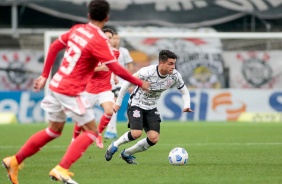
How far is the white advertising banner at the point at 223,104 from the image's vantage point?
951 inches

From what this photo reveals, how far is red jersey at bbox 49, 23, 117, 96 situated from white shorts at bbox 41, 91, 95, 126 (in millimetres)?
64

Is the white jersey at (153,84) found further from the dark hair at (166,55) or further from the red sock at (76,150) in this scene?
the red sock at (76,150)

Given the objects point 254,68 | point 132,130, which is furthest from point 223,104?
point 132,130

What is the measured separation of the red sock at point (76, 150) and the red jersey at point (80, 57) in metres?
0.48

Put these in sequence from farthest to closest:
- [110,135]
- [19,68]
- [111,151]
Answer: [19,68] < [110,135] < [111,151]

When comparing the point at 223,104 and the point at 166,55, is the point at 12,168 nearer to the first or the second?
the point at 166,55

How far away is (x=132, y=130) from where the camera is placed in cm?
1176

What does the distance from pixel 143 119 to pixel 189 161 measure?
0.93 meters

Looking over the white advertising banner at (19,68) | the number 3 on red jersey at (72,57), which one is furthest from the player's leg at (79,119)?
the white advertising banner at (19,68)

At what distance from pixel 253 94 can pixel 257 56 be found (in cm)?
223

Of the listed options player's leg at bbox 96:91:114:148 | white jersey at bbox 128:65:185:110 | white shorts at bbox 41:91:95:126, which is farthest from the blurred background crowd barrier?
white shorts at bbox 41:91:95:126

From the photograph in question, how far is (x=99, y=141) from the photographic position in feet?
41.5

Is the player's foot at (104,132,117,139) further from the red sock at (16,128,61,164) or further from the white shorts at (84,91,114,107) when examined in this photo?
the red sock at (16,128,61,164)

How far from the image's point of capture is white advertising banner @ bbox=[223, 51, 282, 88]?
2567cm
